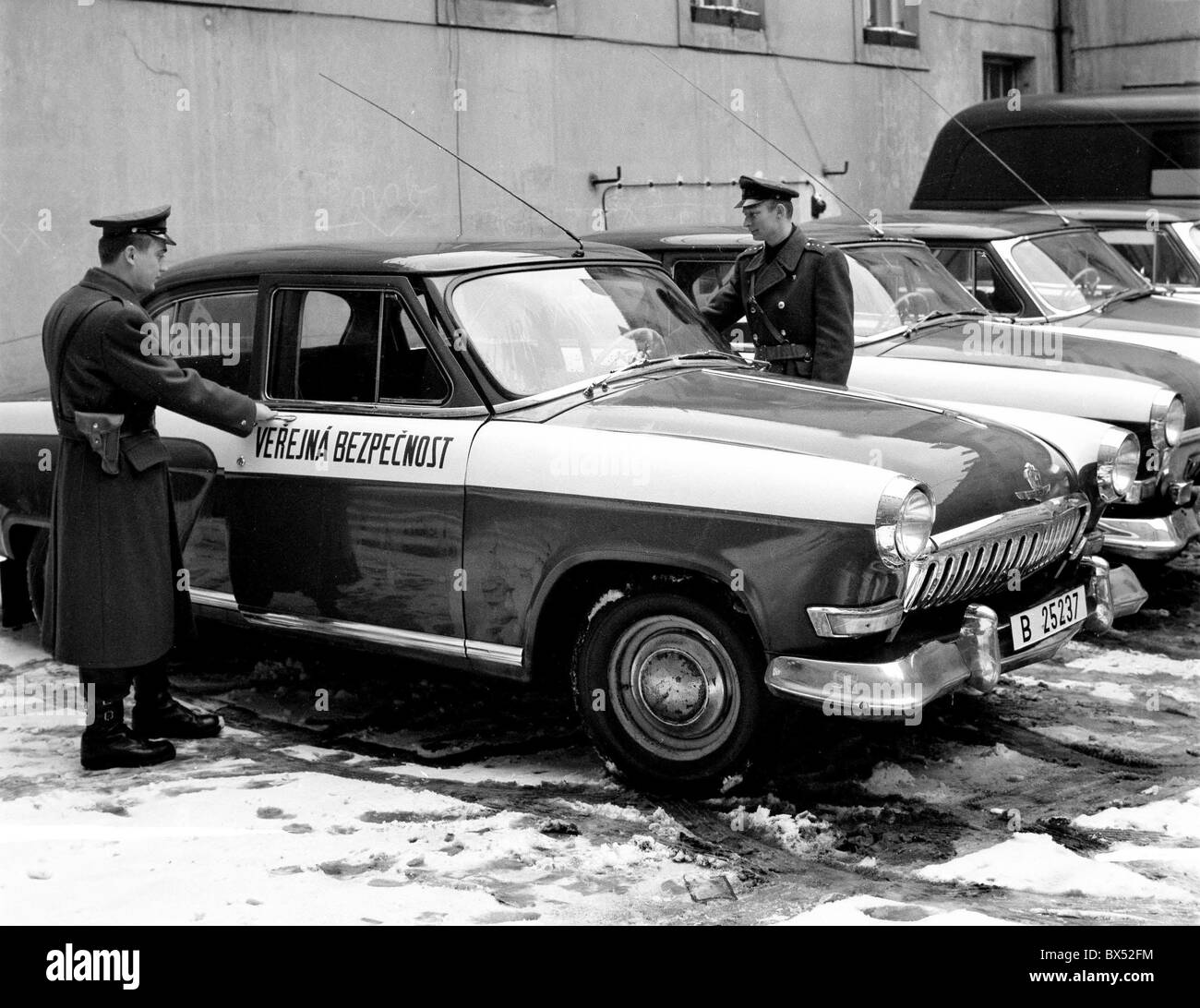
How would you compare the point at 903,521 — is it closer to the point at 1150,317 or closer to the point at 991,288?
the point at 991,288

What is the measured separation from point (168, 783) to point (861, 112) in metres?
14.2

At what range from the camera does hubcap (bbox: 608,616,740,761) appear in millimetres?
4801

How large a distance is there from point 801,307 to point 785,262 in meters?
0.20

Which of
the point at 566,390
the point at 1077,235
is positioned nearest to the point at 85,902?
the point at 566,390

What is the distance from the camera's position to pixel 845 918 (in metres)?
3.93

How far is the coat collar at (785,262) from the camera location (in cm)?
659

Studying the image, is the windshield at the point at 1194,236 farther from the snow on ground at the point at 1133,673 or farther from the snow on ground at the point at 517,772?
the snow on ground at the point at 517,772

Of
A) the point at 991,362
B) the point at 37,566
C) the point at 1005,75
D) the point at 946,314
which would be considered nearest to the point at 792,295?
the point at 991,362

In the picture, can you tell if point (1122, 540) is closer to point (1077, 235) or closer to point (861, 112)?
point (1077, 235)

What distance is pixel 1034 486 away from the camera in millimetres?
5266

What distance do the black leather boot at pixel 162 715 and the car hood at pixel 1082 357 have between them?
3707mm

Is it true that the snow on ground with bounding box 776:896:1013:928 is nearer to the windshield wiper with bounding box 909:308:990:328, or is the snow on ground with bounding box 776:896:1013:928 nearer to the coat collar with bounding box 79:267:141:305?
the coat collar with bounding box 79:267:141:305

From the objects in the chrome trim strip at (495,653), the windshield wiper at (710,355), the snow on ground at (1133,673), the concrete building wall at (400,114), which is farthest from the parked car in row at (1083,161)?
the chrome trim strip at (495,653)

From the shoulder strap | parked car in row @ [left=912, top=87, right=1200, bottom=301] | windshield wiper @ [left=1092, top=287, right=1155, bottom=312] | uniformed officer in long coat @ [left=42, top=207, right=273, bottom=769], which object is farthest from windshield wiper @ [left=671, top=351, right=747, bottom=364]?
parked car in row @ [left=912, top=87, right=1200, bottom=301]
